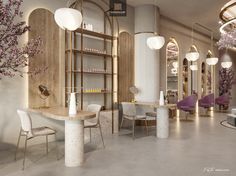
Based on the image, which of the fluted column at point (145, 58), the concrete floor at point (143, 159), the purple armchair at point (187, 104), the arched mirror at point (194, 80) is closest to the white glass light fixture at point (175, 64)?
the arched mirror at point (194, 80)

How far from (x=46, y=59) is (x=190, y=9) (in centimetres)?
509

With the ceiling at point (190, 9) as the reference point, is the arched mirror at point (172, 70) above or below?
below

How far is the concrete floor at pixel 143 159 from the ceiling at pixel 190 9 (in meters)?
4.02

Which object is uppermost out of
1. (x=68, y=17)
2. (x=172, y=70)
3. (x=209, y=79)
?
(x=68, y=17)

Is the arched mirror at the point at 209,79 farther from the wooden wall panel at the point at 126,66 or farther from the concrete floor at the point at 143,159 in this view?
the concrete floor at the point at 143,159

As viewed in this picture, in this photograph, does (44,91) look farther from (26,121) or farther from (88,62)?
(88,62)

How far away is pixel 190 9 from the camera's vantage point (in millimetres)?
7238

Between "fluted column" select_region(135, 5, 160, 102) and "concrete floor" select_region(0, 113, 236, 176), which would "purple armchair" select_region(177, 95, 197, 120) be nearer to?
"fluted column" select_region(135, 5, 160, 102)

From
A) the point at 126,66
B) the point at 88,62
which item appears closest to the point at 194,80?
the point at 126,66

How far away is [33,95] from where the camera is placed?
4.52 meters

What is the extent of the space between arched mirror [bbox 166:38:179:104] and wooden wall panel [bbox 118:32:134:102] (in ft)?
7.08

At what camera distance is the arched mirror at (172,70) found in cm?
846

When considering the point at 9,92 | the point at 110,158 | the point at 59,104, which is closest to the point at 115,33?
the point at 59,104

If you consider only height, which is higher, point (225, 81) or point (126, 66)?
point (126, 66)
